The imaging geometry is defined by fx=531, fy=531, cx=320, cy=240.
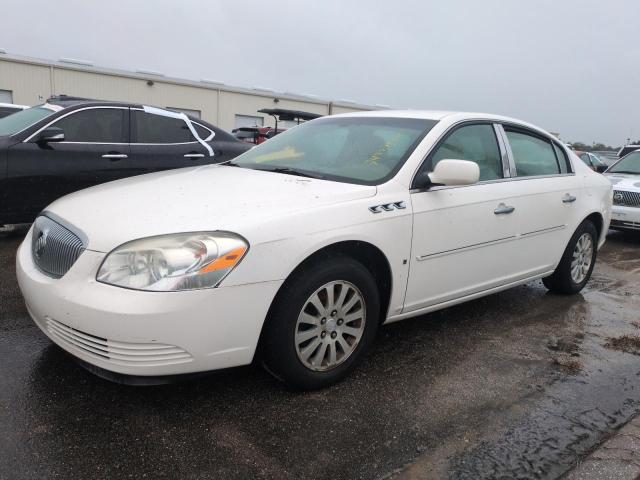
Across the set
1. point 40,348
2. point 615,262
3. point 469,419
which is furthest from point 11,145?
point 615,262

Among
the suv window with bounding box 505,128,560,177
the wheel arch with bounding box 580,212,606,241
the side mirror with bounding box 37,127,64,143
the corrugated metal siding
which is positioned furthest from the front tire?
the corrugated metal siding

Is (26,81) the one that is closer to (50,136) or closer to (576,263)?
(50,136)

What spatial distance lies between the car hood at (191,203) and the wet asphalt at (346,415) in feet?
2.70

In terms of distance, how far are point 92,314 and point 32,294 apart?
1.90 ft

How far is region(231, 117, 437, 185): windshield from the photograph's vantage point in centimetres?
319

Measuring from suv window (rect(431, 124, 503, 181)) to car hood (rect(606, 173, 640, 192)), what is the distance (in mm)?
5319

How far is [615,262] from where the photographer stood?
6.61 meters

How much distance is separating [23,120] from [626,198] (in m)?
8.10

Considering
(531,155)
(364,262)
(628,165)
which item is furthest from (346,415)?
(628,165)

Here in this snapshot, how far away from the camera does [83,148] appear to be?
18.0ft

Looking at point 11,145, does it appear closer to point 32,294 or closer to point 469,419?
point 32,294

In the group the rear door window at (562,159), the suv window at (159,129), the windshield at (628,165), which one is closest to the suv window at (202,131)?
the suv window at (159,129)

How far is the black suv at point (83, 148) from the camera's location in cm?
516

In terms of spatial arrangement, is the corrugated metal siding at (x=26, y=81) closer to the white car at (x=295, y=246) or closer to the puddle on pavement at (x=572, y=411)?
the white car at (x=295, y=246)
